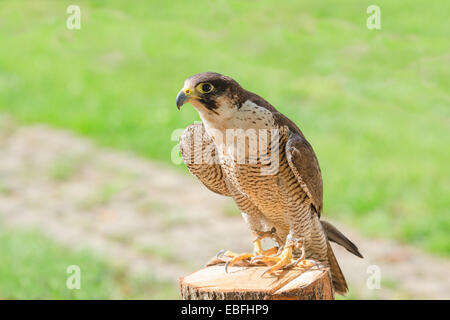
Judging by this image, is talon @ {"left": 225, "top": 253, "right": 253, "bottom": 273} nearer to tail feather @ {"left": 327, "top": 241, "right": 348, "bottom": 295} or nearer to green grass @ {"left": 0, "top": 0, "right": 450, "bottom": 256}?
tail feather @ {"left": 327, "top": 241, "right": 348, "bottom": 295}

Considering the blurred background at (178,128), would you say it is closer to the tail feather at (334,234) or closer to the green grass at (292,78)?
the green grass at (292,78)

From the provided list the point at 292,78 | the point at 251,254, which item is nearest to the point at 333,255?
the point at 251,254

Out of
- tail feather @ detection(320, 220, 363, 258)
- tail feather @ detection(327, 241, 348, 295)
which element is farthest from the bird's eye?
tail feather @ detection(327, 241, 348, 295)

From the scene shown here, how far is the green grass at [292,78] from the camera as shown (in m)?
8.30

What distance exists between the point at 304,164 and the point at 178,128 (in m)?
6.73

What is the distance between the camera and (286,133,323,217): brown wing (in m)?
3.14

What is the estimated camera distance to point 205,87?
2.85 metres

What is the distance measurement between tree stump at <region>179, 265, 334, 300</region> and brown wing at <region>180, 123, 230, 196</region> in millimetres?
524

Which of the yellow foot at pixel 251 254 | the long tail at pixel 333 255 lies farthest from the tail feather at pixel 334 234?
the yellow foot at pixel 251 254

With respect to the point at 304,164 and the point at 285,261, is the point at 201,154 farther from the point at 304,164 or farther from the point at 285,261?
the point at 285,261

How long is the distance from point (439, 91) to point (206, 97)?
7954 mm

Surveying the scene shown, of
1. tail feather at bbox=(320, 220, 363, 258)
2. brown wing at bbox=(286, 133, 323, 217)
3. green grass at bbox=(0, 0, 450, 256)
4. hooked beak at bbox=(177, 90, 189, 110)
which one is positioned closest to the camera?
hooked beak at bbox=(177, 90, 189, 110)

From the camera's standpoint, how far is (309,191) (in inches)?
130
